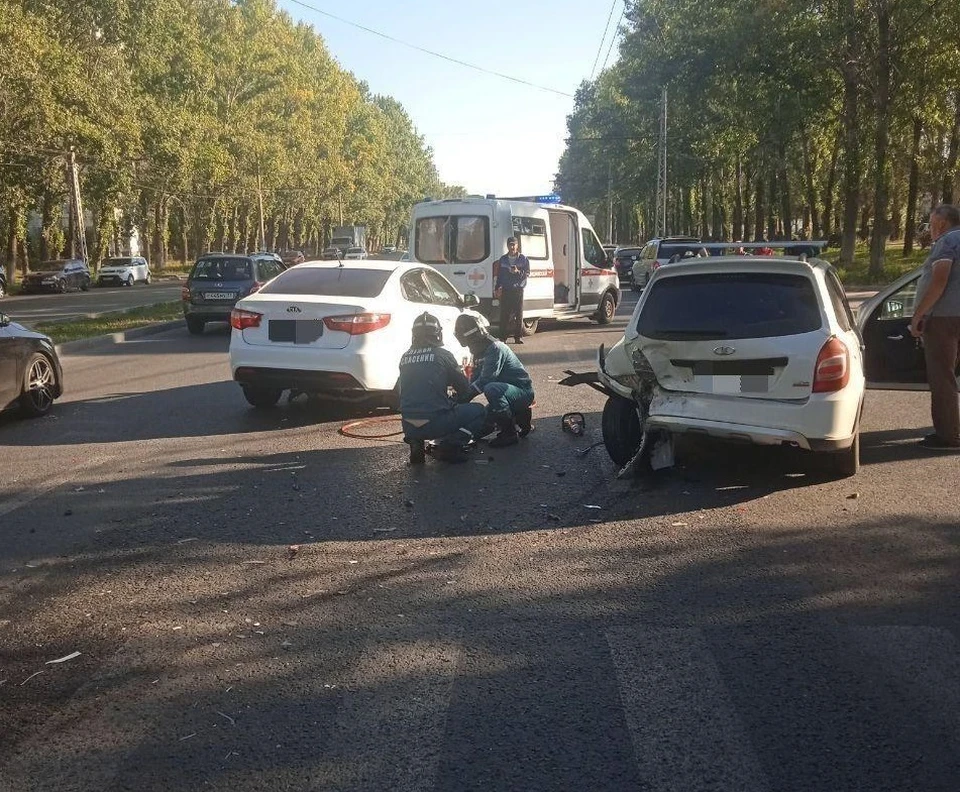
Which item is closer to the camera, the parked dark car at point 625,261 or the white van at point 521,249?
the white van at point 521,249

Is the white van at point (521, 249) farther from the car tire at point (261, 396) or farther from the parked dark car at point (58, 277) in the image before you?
the parked dark car at point (58, 277)

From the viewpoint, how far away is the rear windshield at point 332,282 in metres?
10.9

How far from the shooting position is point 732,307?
736 centimetres

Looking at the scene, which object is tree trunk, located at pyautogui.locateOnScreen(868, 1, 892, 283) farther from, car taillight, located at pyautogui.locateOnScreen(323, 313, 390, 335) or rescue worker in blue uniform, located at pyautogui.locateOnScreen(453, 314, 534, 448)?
rescue worker in blue uniform, located at pyautogui.locateOnScreen(453, 314, 534, 448)

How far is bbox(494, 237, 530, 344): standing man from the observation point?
1770 cm

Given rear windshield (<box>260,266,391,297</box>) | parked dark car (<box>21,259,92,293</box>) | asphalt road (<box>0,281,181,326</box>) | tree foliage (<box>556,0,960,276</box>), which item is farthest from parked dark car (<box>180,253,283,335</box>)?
parked dark car (<box>21,259,92,293</box>)

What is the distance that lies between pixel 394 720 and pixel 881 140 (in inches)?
1238

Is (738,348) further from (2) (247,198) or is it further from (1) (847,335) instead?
(2) (247,198)

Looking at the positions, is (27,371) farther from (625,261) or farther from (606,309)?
(625,261)

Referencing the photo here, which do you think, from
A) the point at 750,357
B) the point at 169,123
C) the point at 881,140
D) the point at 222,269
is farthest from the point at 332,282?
the point at 169,123

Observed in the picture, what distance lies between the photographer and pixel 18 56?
37656 millimetres

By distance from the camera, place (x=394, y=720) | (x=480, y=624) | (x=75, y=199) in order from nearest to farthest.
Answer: (x=394, y=720) < (x=480, y=624) < (x=75, y=199)

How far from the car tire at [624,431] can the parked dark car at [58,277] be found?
4271cm

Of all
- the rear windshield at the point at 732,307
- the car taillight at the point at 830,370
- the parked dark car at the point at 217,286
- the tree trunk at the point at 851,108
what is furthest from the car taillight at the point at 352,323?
the tree trunk at the point at 851,108
